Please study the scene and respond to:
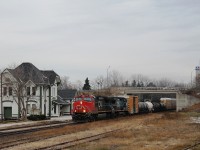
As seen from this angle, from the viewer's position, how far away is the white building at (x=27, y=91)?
6581 cm

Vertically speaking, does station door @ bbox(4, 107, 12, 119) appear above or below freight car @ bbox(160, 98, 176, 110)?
below

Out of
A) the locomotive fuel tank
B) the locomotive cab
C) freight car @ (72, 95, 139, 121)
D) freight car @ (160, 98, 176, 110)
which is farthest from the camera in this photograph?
freight car @ (160, 98, 176, 110)

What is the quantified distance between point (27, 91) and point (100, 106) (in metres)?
22.6

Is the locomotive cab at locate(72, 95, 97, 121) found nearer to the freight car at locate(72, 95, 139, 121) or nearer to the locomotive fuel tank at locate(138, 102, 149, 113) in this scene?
the freight car at locate(72, 95, 139, 121)

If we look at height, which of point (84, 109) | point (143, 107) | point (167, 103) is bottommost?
point (143, 107)

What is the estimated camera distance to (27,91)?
68.6 meters

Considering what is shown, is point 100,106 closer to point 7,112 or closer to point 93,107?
point 93,107

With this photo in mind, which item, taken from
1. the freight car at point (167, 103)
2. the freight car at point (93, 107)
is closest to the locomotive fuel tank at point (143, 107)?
the freight car at point (93, 107)

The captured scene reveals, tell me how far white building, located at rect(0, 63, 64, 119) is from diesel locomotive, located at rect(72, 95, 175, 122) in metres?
15.7

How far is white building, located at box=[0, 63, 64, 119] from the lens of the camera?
6581 cm

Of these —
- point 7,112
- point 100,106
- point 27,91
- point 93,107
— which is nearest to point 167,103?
point 27,91

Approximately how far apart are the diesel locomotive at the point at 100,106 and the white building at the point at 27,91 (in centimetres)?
1573

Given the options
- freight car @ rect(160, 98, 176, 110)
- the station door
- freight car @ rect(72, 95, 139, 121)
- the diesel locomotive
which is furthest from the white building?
freight car @ rect(160, 98, 176, 110)

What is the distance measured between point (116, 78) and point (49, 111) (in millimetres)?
127153
